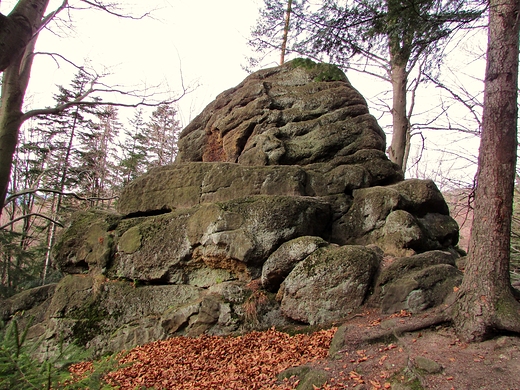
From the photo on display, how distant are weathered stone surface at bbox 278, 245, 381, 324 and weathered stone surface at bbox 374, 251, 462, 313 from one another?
33 centimetres

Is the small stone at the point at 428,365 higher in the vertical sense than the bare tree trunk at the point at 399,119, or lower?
lower

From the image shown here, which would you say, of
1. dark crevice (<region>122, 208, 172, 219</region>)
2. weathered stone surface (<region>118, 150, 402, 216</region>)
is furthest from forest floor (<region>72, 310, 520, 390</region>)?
dark crevice (<region>122, 208, 172, 219</region>)

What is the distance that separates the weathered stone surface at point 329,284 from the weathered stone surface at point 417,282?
12.9 inches

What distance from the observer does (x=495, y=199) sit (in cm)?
453

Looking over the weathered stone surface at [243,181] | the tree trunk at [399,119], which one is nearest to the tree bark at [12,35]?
the weathered stone surface at [243,181]

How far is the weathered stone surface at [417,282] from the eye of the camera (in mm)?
5609

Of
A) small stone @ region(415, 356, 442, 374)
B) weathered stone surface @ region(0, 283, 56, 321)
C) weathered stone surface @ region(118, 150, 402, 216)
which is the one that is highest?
weathered stone surface @ region(118, 150, 402, 216)

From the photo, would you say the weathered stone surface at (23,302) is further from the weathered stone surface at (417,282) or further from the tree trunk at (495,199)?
the tree trunk at (495,199)

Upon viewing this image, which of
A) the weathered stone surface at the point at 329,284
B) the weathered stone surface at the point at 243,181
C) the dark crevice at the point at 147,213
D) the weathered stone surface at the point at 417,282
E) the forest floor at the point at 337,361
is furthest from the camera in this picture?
the dark crevice at the point at 147,213

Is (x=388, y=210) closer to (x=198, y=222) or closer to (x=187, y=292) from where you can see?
(x=198, y=222)

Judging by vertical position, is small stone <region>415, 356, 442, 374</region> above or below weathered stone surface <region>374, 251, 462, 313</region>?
below

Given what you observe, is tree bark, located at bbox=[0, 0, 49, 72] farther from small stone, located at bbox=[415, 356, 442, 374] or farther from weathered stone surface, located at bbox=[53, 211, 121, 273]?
weathered stone surface, located at bbox=[53, 211, 121, 273]

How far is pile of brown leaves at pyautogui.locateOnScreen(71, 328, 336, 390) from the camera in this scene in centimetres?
515

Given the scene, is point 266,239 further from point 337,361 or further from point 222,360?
point 337,361
